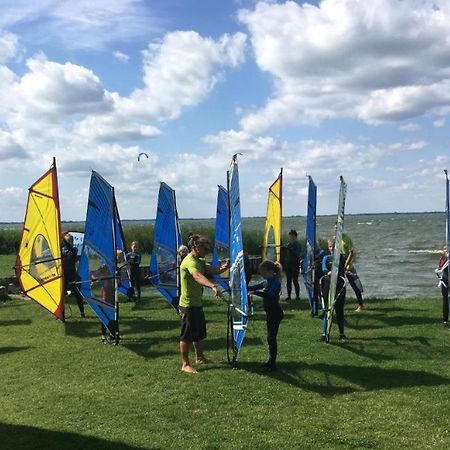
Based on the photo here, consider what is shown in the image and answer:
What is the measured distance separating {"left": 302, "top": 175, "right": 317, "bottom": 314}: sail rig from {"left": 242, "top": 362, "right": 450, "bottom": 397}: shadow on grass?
4.13 m

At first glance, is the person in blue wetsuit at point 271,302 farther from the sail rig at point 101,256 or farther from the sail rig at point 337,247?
the sail rig at point 101,256

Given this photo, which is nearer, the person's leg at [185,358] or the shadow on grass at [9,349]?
the person's leg at [185,358]

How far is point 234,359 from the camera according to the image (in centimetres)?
733

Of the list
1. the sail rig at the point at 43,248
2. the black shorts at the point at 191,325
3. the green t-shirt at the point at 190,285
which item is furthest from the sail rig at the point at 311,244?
the sail rig at the point at 43,248

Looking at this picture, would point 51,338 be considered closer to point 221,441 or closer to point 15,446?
point 15,446

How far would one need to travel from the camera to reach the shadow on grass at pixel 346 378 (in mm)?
6477

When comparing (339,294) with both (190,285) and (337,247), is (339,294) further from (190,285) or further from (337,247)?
(190,285)

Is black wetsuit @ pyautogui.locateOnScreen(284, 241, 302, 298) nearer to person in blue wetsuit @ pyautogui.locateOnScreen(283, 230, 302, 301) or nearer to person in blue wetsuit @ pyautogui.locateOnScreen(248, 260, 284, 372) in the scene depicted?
person in blue wetsuit @ pyautogui.locateOnScreen(283, 230, 302, 301)

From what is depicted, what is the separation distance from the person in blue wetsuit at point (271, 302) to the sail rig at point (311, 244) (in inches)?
169

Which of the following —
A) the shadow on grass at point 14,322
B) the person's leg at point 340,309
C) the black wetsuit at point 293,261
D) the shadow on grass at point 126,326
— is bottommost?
the shadow on grass at point 14,322

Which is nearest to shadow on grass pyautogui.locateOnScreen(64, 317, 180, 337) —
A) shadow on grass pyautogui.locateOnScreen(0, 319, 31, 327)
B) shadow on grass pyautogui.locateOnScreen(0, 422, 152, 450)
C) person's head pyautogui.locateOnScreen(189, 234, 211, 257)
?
shadow on grass pyautogui.locateOnScreen(0, 319, 31, 327)

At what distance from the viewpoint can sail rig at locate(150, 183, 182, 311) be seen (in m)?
12.3

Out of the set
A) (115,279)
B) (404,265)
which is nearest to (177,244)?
(115,279)

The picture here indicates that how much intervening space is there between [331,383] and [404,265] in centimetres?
2681
